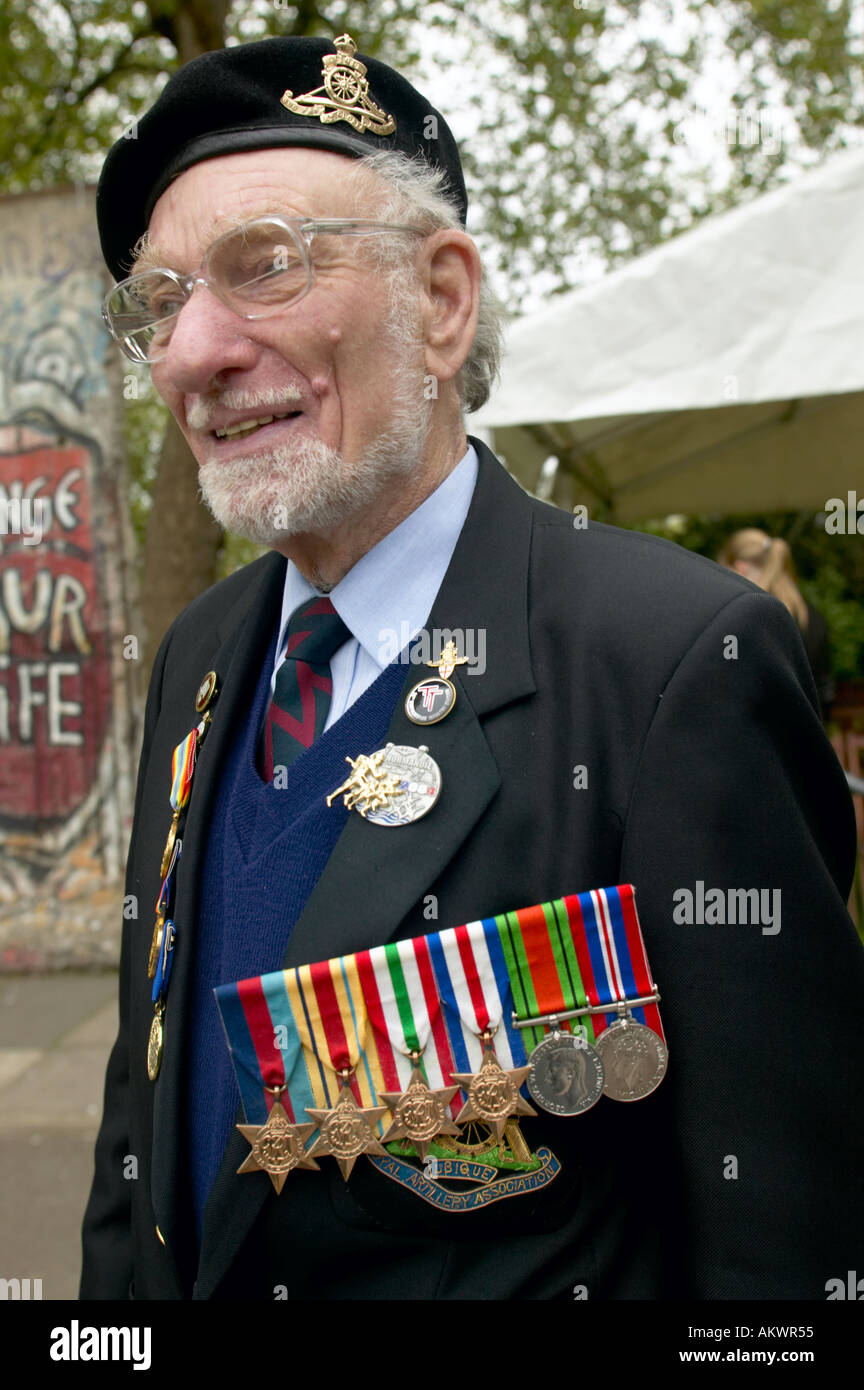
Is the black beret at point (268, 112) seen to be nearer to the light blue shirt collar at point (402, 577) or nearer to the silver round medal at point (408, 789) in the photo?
the light blue shirt collar at point (402, 577)

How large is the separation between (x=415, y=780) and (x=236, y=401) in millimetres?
584

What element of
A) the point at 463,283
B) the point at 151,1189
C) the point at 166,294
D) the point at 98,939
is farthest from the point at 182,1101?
the point at 98,939

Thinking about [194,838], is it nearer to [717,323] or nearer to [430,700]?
[430,700]

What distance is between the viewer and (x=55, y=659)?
20.2 feet

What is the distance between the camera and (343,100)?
1.54 meters

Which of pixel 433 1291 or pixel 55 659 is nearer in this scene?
pixel 433 1291

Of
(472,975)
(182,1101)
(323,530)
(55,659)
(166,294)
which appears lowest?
(182,1101)

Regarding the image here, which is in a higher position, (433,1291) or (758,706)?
(758,706)

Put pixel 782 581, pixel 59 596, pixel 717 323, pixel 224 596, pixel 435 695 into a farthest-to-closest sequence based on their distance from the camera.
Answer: pixel 59 596, pixel 782 581, pixel 717 323, pixel 224 596, pixel 435 695

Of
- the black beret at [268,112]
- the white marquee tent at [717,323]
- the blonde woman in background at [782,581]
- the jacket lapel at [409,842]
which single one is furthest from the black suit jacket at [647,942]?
the blonde woman in background at [782,581]

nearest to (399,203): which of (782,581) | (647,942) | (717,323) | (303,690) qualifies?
(303,690)

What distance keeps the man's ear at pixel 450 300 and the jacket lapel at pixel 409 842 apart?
15.1 inches
